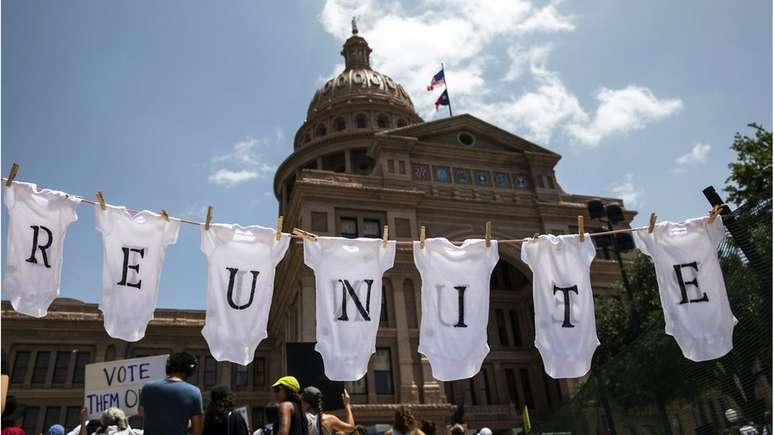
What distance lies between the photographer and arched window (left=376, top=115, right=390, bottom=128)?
52.4 meters

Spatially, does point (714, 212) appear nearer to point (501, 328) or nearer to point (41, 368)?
point (501, 328)

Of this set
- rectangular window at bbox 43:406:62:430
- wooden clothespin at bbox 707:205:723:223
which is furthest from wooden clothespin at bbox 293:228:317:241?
rectangular window at bbox 43:406:62:430

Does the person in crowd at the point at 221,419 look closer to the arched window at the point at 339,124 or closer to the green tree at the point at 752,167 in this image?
Answer: the green tree at the point at 752,167

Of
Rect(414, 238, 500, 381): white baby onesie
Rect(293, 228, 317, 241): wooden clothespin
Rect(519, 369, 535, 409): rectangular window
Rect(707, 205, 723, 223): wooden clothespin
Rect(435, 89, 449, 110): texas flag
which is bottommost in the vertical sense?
Rect(519, 369, 535, 409): rectangular window

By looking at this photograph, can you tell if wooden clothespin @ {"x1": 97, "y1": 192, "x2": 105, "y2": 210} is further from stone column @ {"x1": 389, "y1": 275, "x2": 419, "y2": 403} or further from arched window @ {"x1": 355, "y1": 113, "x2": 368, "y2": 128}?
arched window @ {"x1": 355, "y1": 113, "x2": 368, "y2": 128}

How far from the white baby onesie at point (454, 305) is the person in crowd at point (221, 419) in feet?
9.50

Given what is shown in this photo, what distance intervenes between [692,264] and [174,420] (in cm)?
706

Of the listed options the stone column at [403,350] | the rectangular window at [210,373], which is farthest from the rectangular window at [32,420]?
the stone column at [403,350]

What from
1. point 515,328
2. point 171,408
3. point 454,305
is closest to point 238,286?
point 171,408

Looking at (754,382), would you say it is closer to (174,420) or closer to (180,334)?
(174,420)

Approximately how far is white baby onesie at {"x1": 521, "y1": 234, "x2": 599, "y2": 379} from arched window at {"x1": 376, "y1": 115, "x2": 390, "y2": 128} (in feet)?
148

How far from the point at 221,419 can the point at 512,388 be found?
27363 mm

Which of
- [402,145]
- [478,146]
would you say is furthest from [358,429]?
[478,146]

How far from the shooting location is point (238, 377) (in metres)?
39.3
